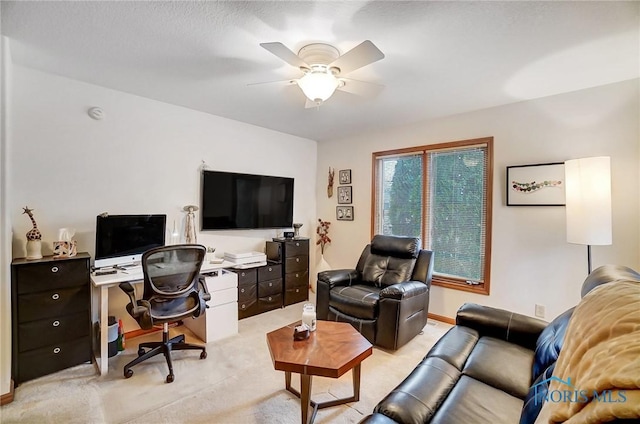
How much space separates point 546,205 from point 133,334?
14.5 feet

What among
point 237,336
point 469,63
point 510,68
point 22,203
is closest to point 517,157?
point 510,68

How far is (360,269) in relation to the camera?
3.51 m

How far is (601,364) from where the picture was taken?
Result: 0.73 meters

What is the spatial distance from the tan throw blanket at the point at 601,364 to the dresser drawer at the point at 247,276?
309 centimetres

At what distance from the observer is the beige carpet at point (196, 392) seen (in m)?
1.85

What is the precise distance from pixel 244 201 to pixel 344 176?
5.31ft

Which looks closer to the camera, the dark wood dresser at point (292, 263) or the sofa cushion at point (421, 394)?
the sofa cushion at point (421, 394)

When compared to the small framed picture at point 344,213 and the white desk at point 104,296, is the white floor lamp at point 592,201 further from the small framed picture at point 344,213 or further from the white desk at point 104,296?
the white desk at point 104,296

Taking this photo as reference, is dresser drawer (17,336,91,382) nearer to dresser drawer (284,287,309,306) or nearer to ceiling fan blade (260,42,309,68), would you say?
dresser drawer (284,287,309,306)

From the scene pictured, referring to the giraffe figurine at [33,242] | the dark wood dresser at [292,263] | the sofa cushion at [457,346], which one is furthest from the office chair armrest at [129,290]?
the sofa cushion at [457,346]

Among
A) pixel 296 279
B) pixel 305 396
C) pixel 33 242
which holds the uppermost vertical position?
pixel 33 242

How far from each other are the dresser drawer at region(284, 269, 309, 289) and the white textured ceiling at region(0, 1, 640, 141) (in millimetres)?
2390

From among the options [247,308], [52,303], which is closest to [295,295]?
[247,308]

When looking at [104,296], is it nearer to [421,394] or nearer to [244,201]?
[244,201]
